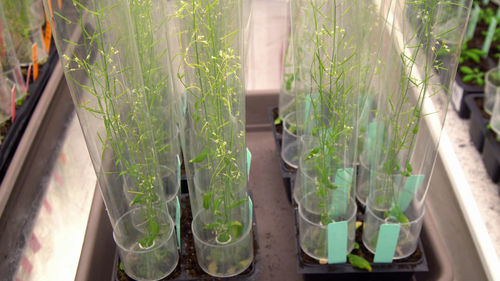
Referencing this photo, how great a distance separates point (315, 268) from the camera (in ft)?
4.02

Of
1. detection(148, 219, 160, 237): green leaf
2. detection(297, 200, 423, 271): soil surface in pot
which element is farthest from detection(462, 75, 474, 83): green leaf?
detection(148, 219, 160, 237): green leaf

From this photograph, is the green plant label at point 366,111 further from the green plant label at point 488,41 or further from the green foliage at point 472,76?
the green plant label at point 488,41

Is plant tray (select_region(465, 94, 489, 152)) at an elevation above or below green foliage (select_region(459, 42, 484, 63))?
below

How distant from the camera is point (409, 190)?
1.26 metres

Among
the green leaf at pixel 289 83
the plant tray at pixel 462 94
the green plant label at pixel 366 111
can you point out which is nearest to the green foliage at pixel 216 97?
the green plant label at pixel 366 111

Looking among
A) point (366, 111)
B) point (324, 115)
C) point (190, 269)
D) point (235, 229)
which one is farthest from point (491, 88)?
point (190, 269)

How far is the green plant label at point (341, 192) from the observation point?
1196 mm

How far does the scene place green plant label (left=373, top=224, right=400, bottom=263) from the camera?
117cm

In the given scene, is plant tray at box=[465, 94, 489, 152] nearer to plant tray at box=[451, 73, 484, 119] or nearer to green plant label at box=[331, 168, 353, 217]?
plant tray at box=[451, 73, 484, 119]

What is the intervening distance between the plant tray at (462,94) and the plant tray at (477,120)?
1.7 inches

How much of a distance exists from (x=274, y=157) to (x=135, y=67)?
90 centimetres

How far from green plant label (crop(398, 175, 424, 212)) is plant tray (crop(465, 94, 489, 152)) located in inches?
27.3

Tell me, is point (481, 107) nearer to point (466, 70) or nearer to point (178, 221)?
point (466, 70)

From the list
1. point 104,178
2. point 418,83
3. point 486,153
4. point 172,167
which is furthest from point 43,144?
point 486,153
